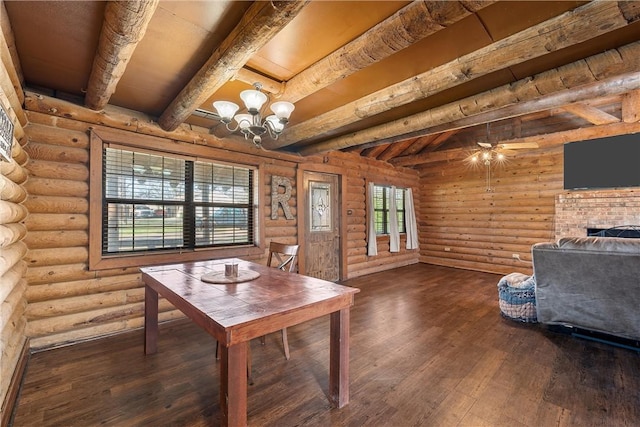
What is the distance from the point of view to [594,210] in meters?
5.04

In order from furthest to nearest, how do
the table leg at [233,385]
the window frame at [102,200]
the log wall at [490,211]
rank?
the log wall at [490,211] < the window frame at [102,200] < the table leg at [233,385]

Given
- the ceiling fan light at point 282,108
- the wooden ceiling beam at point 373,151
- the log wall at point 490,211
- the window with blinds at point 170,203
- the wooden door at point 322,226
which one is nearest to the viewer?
the ceiling fan light at point 282,108

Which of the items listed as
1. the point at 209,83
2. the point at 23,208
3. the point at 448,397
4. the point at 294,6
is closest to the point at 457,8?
the point at 294,6

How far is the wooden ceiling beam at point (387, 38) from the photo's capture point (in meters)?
1.47

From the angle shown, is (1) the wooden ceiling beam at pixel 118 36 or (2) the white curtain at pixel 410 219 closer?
(1) the wooden ceiling beam at pixel 118 36

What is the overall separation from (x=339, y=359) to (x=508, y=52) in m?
2.39

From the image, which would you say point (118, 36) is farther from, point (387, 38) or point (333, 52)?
point (387, 38)

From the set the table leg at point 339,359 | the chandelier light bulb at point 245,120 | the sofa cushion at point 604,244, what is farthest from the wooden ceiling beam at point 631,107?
the chandelier light bulb at point 245,120

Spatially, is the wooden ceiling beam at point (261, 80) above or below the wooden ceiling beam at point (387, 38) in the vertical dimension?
above

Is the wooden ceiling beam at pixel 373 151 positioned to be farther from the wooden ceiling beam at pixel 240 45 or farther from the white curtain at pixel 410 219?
the wooden ceiling beam at pixel 240 45

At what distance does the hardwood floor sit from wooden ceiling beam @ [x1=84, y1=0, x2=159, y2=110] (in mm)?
2363

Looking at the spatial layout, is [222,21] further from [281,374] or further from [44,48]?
[281,374]

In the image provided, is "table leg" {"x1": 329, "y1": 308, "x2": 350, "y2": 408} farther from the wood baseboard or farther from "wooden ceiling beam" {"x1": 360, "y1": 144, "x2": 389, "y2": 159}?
"wooden ceiling beam" {"x1": 360, "y1": 144, "x2": 389, "y2": 159}

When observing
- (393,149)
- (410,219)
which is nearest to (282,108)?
(393,149)
